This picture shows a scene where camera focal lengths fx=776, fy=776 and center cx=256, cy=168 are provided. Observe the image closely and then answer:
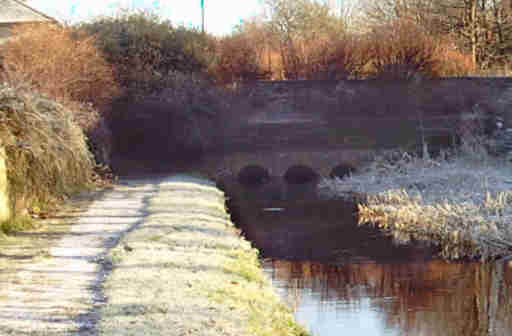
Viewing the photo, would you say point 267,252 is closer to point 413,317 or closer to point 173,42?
point 413,317

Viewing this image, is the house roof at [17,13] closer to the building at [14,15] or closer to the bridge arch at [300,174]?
the building at [14,15]

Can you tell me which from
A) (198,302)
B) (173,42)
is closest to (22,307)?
(198,302)

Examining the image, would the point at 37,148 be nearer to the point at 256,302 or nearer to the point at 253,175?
the point at 256,302

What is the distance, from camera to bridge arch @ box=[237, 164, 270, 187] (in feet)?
98.0

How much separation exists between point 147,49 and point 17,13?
12219 millimetres

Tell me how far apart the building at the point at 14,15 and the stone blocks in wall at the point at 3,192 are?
Answer: 1015 inches

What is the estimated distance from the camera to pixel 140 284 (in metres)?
9.27

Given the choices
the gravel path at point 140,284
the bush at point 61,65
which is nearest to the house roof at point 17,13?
the bush at point 61,65

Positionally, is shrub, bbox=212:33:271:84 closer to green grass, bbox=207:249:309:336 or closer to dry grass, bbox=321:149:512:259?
dry grass, bbox=321:149:512:259

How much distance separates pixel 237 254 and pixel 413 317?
3124mm

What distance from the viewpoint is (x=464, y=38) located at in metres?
38.4

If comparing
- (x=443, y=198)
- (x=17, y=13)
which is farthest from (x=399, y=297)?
(x=17, y=13)

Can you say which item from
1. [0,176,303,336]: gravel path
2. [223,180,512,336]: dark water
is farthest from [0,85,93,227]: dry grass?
[223,180,512,336]: dark water

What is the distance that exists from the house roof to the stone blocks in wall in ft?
86.6
